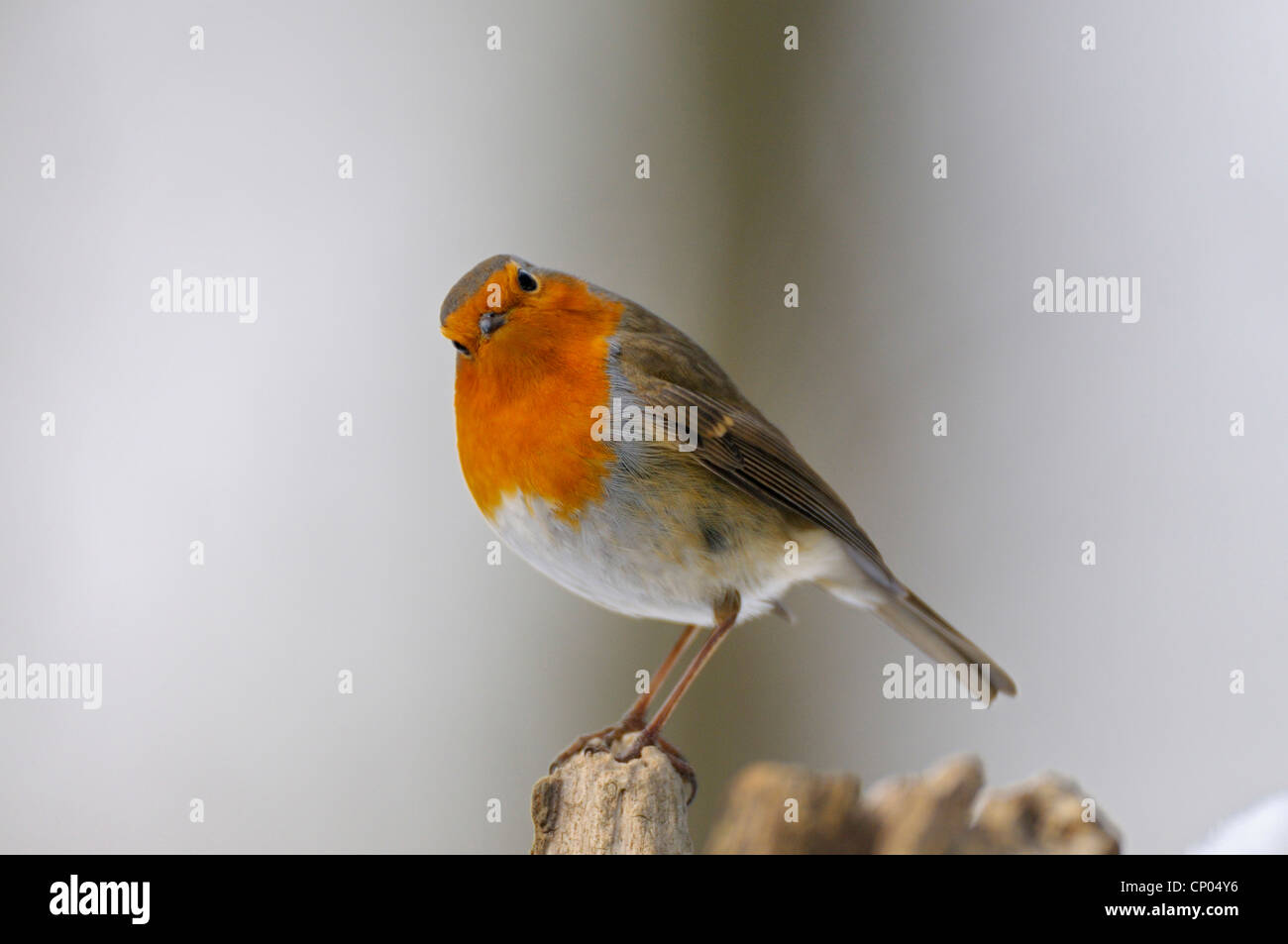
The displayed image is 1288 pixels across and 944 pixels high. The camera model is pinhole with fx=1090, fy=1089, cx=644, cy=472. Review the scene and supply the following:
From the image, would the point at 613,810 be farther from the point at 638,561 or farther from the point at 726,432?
the point at 726,432

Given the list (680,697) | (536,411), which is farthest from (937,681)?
(536,411)

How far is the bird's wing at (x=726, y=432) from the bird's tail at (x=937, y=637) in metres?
0.06

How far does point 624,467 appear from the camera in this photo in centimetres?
160

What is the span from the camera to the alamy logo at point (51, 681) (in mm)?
2602

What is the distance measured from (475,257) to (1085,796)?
175 centimetres

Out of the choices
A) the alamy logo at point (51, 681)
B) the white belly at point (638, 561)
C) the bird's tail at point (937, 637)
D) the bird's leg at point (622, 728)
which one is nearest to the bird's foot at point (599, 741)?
the bird's leg at point (622, 728)

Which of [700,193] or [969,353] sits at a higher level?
[700,193]

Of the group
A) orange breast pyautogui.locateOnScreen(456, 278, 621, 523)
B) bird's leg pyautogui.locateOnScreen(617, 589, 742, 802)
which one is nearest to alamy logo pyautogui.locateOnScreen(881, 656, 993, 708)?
bird's leg pyautogui.locateOnScreen(617, 589, 742, 802)

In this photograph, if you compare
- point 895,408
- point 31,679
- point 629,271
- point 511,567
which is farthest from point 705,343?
point 31,679

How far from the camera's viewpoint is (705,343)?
265 cm
